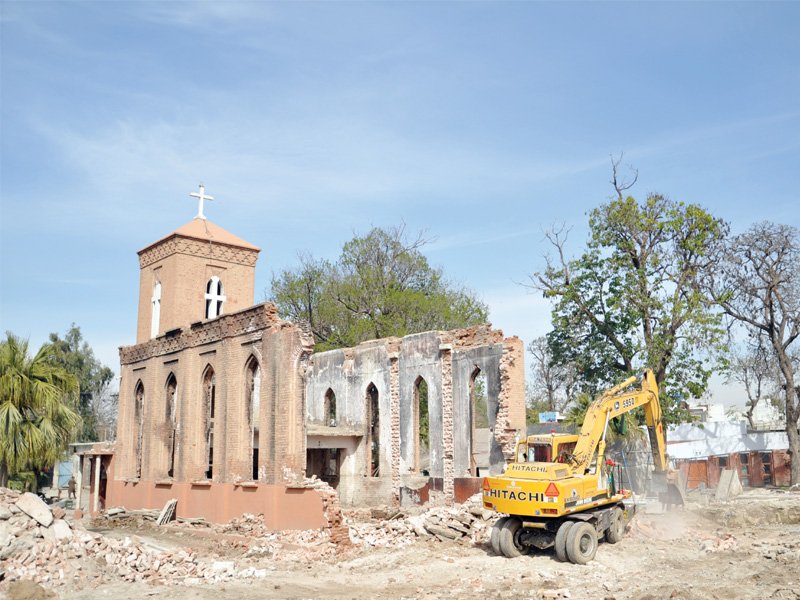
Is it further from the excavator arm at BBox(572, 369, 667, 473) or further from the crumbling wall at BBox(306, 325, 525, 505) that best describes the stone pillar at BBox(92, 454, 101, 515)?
the excavator arm at BBox(572, 369, 667, 473)

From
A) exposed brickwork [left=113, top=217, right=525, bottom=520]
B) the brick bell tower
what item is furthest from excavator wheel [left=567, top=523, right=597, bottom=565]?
the brick bell tower

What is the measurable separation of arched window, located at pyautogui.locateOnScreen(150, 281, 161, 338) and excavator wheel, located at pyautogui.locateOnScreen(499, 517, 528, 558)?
19.4 m

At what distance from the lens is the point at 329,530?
17750mm

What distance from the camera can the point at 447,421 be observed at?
2400 centimetres

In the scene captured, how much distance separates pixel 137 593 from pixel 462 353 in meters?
13.0

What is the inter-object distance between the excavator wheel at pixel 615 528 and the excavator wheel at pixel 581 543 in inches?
51.2

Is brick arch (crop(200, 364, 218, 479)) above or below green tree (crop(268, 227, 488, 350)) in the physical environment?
below

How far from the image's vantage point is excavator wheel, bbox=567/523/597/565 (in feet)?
47.4

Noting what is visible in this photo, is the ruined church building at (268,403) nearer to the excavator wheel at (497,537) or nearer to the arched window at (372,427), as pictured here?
the arched window at (372,427)

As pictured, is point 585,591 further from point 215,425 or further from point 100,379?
point 100,379

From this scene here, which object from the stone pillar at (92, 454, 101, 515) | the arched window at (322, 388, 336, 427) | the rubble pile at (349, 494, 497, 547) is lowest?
the rubble pile at (349, 494, 497, 547)

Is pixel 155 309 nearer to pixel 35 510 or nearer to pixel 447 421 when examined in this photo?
pixel 447 421

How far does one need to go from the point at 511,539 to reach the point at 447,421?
867cm

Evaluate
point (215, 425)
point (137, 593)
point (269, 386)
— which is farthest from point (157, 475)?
point (137, 593)
